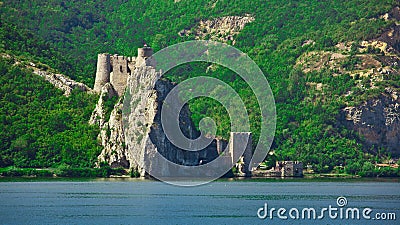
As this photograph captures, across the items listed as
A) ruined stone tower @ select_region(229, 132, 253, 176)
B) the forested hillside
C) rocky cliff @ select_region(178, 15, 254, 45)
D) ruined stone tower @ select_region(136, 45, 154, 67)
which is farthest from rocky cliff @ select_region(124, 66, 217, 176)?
rocky cliff @ select_region(178, 15, 254, 45)

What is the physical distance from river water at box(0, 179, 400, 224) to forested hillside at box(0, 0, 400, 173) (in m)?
12.6

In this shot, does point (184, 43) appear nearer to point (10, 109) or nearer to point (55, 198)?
point (10, 109)

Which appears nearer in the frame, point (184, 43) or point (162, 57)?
point (162, 57)

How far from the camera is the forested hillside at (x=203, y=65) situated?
113312 mm

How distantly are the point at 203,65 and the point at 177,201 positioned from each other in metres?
71.4

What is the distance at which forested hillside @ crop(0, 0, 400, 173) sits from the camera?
113 meters

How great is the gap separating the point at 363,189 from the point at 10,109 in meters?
33.0

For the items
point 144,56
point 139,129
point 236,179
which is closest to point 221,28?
point 236,179

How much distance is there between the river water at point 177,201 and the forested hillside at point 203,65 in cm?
1264

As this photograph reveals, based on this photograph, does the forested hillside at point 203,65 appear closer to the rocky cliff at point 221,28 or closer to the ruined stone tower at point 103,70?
the rocky cliff at point 221,28

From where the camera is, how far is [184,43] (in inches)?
6393

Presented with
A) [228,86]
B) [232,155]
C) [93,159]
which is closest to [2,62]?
[93,159]

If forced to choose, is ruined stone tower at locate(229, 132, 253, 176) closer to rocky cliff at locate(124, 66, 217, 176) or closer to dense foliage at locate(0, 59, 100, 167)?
rocky cliff at locate(124, 66, 217, 176)

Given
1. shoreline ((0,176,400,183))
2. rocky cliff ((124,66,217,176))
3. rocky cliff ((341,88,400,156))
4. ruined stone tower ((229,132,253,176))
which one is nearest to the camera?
shoreline ((0,176,400,183))
